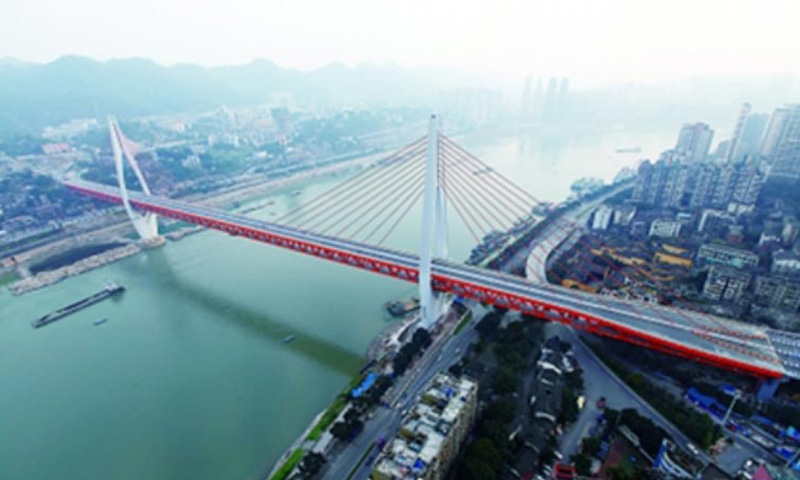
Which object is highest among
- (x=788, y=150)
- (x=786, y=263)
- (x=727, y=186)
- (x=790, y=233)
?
(x=788, y=150)

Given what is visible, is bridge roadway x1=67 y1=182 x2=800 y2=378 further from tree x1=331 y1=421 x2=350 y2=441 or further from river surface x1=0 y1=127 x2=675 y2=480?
tree x1=331 y1=421 x2=350 y2=441

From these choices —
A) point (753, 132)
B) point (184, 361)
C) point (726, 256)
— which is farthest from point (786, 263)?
point (753, 132)

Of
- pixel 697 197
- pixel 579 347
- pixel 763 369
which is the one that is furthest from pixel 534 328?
pixel 697 197

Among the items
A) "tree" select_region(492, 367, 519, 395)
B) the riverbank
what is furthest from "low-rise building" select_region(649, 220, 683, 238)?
the riverbank

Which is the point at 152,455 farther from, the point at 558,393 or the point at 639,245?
the point at 639,245

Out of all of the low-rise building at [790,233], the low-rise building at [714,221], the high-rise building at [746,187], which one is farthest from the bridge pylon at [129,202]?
the high-rise building at [746,187]

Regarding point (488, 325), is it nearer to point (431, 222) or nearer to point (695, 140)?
point (431, 222)
